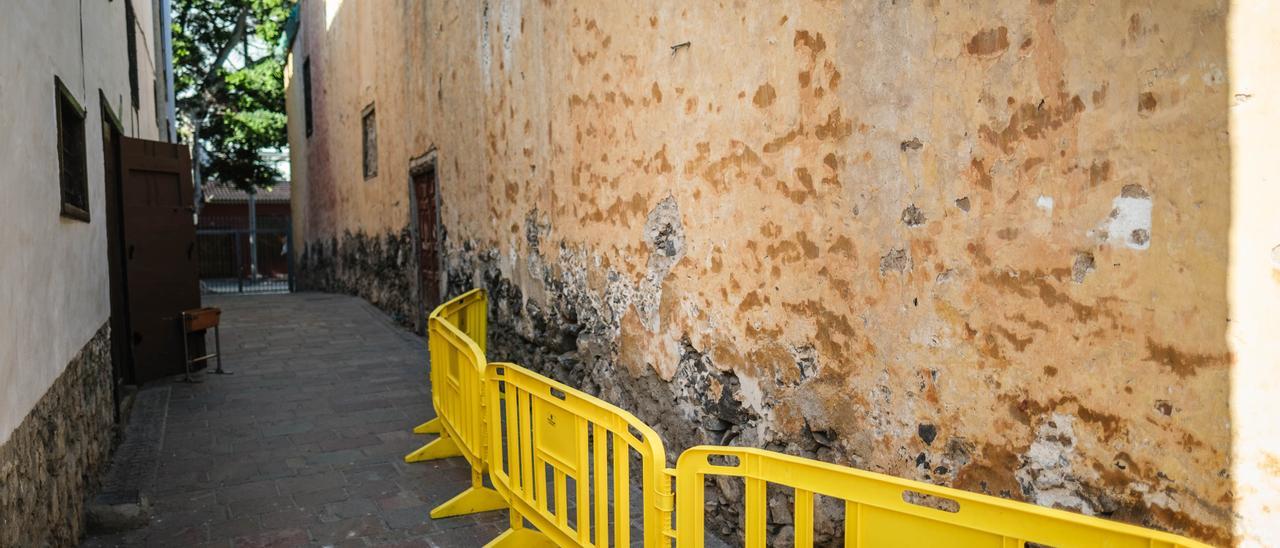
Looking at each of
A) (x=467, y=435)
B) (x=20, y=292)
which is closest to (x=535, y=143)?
(x=467, y=435)

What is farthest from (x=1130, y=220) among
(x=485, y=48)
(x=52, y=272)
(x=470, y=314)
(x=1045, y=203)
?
(x=485, y=48)

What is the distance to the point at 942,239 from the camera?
9.12ft

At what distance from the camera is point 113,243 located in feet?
23.5

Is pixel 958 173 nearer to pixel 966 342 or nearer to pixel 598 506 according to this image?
pixel 966 342

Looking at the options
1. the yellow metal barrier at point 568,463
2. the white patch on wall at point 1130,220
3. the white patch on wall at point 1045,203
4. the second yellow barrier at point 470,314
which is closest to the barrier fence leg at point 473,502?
the yellow metal barrier at point 568,463

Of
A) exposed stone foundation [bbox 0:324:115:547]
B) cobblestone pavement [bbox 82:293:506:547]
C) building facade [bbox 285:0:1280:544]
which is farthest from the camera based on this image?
cobblestone pavement [bbox 82:293:506:547]

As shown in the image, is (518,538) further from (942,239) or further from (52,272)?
(52,272)

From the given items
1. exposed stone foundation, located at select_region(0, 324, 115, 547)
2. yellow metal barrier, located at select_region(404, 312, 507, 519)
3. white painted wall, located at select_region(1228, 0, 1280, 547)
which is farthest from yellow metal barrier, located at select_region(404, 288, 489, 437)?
white painted wall, located at select_region(1228, 0, 1280, 547)

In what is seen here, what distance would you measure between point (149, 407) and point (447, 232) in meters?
3.53

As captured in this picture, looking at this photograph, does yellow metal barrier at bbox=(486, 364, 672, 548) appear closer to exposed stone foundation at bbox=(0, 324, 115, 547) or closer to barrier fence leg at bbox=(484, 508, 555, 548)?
barrier fence leg at bbox=(484, 508, 555, 548)

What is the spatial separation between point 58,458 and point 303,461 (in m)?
1.75

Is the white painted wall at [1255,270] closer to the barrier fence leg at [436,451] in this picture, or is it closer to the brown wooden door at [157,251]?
the barrier fence leg at [436,451]

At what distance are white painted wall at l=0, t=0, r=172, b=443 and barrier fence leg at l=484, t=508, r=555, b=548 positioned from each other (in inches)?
75.8

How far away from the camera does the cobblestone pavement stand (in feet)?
14.0
